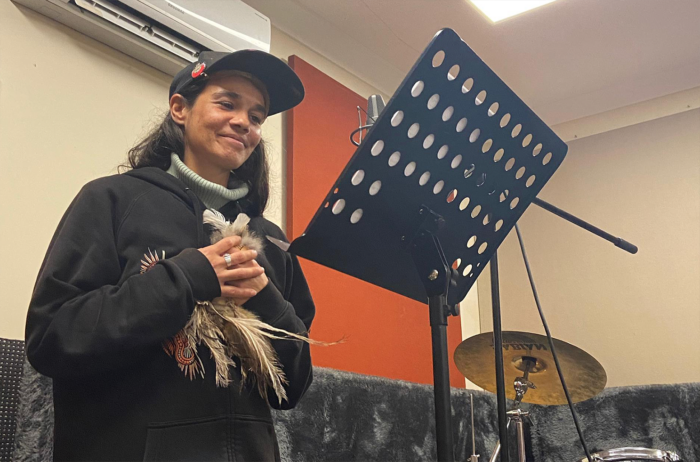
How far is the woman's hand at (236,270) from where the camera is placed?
1.03 metres

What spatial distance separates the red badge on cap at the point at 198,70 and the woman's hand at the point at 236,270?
445 millimetres

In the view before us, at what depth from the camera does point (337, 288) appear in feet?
9.51

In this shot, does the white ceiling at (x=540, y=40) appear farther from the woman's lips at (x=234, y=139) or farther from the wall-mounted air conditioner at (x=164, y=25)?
the woman's lips at (x=234, y=139)

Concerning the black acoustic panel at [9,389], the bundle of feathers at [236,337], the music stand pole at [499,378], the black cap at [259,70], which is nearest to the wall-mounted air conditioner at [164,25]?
the black cap at [259,70]

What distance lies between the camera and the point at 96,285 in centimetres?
103

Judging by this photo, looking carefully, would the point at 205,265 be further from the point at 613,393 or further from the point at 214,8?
the point at 613,393

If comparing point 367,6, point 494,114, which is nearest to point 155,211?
point 494,114

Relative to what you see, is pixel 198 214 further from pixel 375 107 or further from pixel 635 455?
pixel 635 455

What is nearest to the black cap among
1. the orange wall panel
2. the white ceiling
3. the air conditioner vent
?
the air conditioner vent

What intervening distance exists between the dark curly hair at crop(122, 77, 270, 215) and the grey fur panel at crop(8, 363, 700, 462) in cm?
59

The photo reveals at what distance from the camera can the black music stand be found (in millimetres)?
966

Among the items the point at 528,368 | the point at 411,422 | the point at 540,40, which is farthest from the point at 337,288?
the point at 540,40

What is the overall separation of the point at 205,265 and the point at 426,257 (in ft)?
1.26

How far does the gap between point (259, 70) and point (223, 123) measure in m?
0.16
